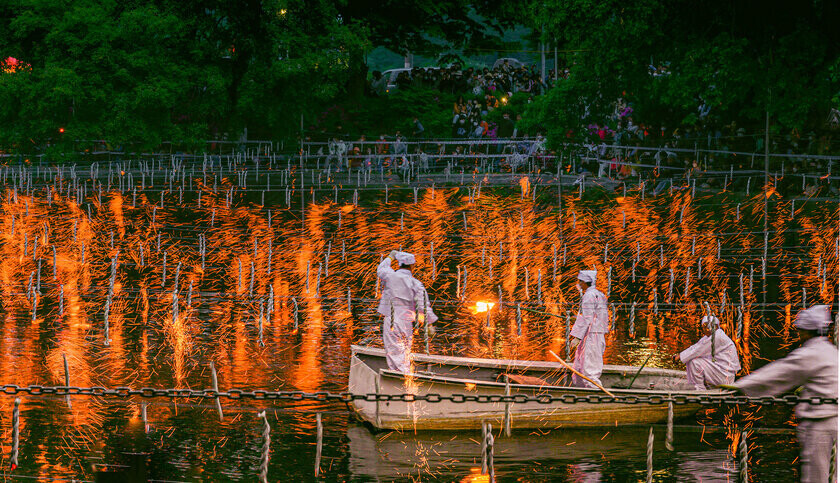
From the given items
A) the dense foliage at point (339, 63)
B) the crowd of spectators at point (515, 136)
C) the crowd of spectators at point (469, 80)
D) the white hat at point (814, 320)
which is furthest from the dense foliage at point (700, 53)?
the white hat at point (814, 320)

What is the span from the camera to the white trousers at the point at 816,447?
26.6 ft

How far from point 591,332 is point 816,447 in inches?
209

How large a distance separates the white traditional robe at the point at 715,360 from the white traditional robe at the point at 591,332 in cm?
108

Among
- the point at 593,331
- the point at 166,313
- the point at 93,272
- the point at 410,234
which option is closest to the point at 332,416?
the point at 593,331

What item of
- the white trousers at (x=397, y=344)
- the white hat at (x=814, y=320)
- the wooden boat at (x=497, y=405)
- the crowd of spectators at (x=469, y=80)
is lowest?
the wooden boat at (x=497, y=405)

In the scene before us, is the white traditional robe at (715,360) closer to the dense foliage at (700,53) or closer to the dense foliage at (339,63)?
the dense foliage at (339,63)

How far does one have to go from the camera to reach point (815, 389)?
8.24 m

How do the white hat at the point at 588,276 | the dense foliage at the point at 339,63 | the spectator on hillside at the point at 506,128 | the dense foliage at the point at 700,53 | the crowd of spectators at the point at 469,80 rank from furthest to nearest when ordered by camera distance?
1. the crowd of spectators at the point at 469,80
2. the spectator on hillside at the point at 506,128
3. the dense foliage at the point at 339,63
4. the dense foliage at the point at 700,53
5. the white hat at the point at 588,276

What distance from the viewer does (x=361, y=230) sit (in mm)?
29734

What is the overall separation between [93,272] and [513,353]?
1162 centimetres

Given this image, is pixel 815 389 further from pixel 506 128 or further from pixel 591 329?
pixel 506 128

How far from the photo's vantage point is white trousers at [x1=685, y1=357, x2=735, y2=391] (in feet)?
44.5

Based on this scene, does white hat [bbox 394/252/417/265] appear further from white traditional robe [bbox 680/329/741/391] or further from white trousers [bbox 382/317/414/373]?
white traditional robe [bbox 680/329/741/391]

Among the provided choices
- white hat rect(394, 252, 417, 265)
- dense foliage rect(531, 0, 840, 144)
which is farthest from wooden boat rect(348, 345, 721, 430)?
dense foliage rect(531, 0, 840, 144)
